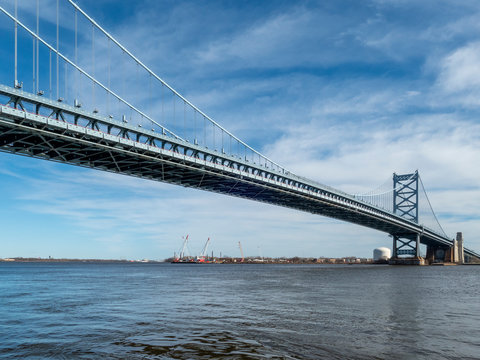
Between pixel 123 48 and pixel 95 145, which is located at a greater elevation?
pixel 123 48

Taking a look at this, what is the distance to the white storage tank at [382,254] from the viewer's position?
12875cm

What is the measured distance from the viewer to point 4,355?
1023 cm

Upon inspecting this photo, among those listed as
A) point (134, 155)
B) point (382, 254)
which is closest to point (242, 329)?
point (134, 155)

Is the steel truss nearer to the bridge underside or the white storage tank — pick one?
the bridge underside

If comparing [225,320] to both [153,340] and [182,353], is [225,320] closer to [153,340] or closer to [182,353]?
[153,340]

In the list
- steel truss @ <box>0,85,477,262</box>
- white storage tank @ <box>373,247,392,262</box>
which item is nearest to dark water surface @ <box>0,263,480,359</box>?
steel truss @ <box>0,85,477,262</box>

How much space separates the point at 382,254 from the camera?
129m

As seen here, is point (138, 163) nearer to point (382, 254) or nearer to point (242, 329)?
point (242, 329)

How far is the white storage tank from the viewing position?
422 feet

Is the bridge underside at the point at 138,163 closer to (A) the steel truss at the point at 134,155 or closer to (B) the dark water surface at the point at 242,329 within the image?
(A) the steel truss at the point at 134,155

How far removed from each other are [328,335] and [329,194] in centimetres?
6483

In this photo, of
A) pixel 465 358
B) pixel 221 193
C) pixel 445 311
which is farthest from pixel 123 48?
pixel 465 358

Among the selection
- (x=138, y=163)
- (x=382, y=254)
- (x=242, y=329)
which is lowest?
(x=382, y=254)

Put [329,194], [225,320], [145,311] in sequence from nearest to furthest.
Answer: [225,320] < [145,311] < [329,194]
